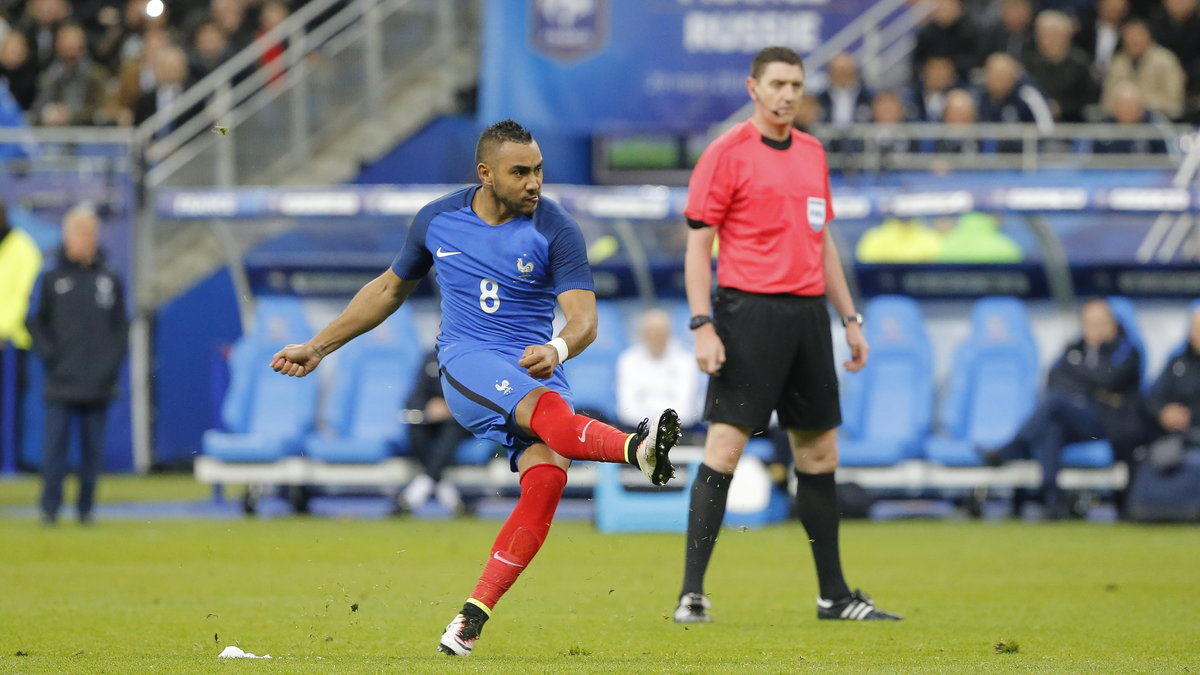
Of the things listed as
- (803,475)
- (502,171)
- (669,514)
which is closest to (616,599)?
(803,475)

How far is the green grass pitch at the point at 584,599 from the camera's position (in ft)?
23.0

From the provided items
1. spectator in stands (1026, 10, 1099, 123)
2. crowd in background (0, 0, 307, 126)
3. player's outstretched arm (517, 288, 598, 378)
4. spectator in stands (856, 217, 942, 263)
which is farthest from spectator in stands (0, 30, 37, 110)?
Answer: player's outstretched arm (517, 288, 598, 378)

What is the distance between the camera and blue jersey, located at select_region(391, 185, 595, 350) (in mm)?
7246

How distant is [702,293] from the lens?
27.3ft

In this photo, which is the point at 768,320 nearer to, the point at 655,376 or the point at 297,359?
the point at 297,359

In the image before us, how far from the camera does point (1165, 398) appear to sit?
14766 mm

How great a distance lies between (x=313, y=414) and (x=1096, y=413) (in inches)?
257

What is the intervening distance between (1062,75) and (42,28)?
12.0 metres

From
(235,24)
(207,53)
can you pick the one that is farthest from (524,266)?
(235,24)

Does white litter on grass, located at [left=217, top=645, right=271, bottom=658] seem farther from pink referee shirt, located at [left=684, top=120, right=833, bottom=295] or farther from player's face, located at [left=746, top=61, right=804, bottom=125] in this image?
player's face, located at [left=746, top=61, right=804, bottom=125]

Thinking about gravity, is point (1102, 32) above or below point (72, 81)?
above

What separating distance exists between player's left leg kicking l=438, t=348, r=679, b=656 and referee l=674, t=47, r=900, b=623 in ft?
4.12

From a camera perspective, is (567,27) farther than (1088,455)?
Yes

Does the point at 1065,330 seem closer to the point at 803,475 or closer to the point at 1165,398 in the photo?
the point at 1165,398
